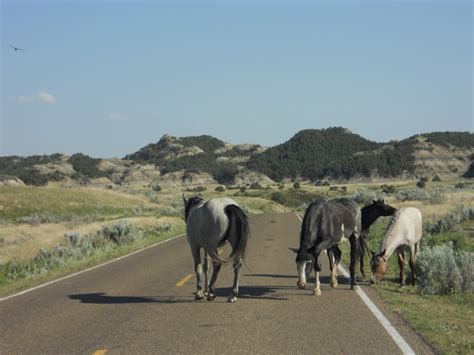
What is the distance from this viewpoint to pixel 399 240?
12414 mm

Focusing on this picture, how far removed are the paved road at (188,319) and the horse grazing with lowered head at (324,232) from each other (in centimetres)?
68

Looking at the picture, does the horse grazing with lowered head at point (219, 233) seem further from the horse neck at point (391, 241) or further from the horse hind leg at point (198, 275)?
the horse neck at point (391, 241)

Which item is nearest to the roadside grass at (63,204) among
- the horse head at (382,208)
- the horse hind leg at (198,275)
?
the horse head at (382,208)

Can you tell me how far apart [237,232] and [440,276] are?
4.72 m

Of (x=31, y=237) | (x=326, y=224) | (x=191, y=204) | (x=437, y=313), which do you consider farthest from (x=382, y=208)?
(x=31, y=237)

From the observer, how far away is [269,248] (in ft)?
73.8

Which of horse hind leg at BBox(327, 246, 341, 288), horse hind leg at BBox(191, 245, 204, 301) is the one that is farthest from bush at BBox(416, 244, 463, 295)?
horse hind leg at BBox(191, 245, 204, 301)

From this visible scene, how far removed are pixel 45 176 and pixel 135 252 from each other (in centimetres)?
11447

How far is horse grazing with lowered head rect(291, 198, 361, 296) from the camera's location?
441 inches

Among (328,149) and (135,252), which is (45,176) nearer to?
(328,149)

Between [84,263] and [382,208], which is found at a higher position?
[382,208]

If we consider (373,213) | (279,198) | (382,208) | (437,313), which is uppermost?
(382,208)

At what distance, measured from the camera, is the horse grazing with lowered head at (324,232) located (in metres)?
11.2

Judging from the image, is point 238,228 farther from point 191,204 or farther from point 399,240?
point 399,240
